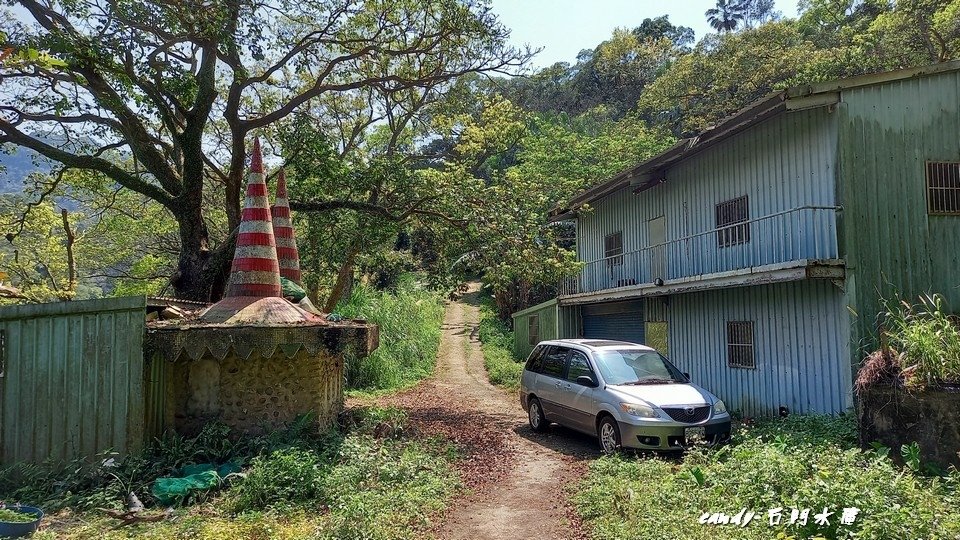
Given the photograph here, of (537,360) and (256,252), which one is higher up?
(256,252)

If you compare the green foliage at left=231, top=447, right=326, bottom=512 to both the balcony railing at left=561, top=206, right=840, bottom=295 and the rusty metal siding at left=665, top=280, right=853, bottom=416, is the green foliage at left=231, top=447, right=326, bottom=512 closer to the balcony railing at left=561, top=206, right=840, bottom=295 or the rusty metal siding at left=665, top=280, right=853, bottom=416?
the balcony railing at left=561, top=206, right=840, bottom=295

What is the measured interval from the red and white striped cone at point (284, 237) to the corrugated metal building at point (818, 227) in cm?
855

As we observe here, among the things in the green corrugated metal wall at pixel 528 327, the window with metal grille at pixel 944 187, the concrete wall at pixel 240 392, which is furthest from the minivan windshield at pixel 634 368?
the green corrugated metal wall at pixel 528 327

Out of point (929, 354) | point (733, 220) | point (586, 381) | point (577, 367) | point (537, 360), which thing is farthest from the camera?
point (733, 220)

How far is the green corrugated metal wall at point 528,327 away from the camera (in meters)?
23.4

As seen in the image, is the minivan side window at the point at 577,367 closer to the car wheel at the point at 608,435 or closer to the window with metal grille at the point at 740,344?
the car wheel at the point at 608,435

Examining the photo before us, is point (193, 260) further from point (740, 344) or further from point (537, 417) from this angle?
point (740, 344)

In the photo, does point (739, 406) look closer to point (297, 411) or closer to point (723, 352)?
point (723, 352)

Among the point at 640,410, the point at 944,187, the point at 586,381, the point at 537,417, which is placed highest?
the point at 944,187

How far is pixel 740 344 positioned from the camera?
1377 centimetres

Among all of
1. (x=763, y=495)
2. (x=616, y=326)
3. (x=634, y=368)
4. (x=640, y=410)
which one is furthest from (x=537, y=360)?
(x=616, y=326)

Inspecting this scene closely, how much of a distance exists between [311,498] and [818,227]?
10.1 m

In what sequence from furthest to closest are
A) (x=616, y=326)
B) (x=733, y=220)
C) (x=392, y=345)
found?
(x=392, y=345) < (x=616, y=326) < (x=733, y=220)

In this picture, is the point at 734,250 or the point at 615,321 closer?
the point at 734,250
